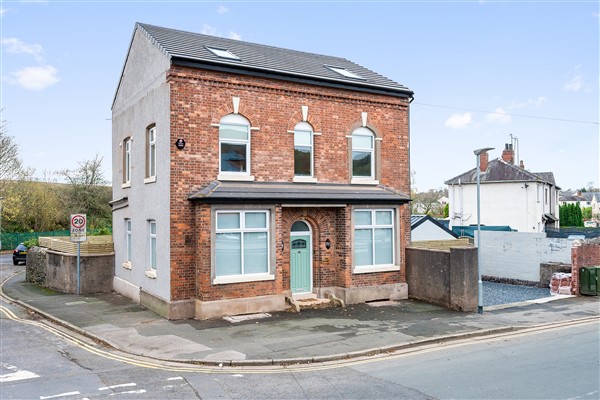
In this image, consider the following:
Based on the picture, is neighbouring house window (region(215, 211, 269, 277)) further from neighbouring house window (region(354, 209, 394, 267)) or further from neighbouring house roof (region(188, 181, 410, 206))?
neighbouring house window (region(354, 209, 394, 267))

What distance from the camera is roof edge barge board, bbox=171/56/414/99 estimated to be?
14.6 m

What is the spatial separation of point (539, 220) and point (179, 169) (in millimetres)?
31872

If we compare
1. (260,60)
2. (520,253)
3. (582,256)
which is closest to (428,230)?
(520,253)

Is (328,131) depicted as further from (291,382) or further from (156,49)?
(291,382)

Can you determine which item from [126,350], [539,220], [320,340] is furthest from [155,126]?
[539,220]

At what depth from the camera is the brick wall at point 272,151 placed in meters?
14.3

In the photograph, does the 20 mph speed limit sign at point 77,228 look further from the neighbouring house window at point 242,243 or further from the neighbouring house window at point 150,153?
Result: the neighbouring house window at point 242,243

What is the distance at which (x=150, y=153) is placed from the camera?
16562 mm

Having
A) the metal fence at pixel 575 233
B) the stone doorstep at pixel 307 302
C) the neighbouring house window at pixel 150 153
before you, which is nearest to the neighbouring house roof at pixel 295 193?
the neighbouring house window at pixel 150 153

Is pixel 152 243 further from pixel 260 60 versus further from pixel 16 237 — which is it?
pixel 16 237

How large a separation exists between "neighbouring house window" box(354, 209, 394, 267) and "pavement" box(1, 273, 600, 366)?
60.8 inches

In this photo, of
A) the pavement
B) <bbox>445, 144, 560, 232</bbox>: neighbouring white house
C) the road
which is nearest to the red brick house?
the pavement

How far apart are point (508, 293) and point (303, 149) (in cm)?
1007

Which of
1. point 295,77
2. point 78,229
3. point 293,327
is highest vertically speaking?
point 295,77
